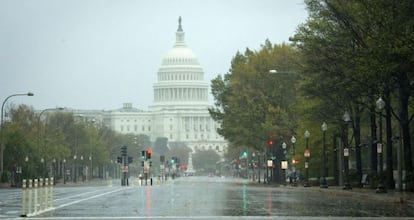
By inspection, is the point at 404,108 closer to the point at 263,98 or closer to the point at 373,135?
the point at 373,135

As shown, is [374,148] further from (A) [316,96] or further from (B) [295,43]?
(B) [295,43]

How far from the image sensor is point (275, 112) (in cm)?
9288

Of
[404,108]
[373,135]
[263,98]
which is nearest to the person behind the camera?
[404,108]

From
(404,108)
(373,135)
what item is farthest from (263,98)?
(404,108)

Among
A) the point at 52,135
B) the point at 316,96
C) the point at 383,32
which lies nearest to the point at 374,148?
the point at 316,96

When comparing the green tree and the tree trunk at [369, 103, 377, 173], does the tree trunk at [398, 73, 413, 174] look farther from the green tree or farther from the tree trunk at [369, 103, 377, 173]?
the green tree

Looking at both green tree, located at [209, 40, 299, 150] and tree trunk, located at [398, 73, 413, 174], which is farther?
green tree, located at [209, 40, 299, 150]

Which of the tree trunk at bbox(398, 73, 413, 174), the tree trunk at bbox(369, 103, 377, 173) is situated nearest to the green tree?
the tree trunk at bbox(369, 103, 377, 173)

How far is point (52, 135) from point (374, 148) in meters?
81.3

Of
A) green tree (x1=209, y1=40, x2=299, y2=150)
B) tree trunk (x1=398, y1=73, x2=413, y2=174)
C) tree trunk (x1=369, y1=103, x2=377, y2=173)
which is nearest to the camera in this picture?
tree trunk (x1=398, y1=73, x2=413, y2=174)

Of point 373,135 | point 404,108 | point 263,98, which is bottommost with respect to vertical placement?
point 373,135

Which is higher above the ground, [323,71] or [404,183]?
[323,71]

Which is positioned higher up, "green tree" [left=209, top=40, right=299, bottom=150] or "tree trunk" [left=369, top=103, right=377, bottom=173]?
"green tree" [left=209, top=40, right=299, bottom=150]

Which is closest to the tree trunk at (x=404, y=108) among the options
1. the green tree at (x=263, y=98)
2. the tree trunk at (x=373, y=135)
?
the tree trunk at (x=373, y=135)
